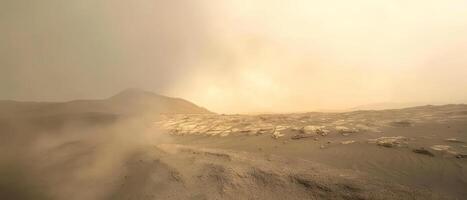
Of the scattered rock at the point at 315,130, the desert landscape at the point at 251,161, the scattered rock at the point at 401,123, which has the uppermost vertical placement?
the scattered rock at the point at 401,123

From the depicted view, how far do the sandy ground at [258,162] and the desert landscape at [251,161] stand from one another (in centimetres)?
3

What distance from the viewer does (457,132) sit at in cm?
859

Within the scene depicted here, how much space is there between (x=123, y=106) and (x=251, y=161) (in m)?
18.6

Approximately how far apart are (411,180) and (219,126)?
848 cm

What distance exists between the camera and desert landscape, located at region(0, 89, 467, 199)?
6574mm

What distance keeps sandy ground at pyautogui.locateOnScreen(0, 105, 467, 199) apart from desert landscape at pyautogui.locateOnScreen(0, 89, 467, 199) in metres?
0.03

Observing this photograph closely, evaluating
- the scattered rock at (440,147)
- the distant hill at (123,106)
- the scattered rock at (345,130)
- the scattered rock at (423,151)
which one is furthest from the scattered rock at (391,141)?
the distant hill at (123,106)

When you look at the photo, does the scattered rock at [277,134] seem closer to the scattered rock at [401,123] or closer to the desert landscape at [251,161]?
the desert landscape at [251,161]

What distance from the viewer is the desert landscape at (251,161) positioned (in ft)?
21.6

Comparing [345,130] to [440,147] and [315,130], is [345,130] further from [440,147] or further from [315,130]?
[440,147]

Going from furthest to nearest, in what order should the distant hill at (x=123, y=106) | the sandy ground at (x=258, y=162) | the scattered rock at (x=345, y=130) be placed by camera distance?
the distant hill at (x=123, y=106), the scattered rock at (x=345, y=130), the sandy ground at (x=258, y=162)

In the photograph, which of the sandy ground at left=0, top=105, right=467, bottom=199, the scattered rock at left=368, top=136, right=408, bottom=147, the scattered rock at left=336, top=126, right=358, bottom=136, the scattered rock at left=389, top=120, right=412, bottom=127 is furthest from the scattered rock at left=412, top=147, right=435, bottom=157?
the scattered rock at left=389, top=120, right=412, bottom=127

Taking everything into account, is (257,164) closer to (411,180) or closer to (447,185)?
(411,180)

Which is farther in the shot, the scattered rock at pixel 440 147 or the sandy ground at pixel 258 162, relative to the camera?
the scattered rock at pixel 440 147
